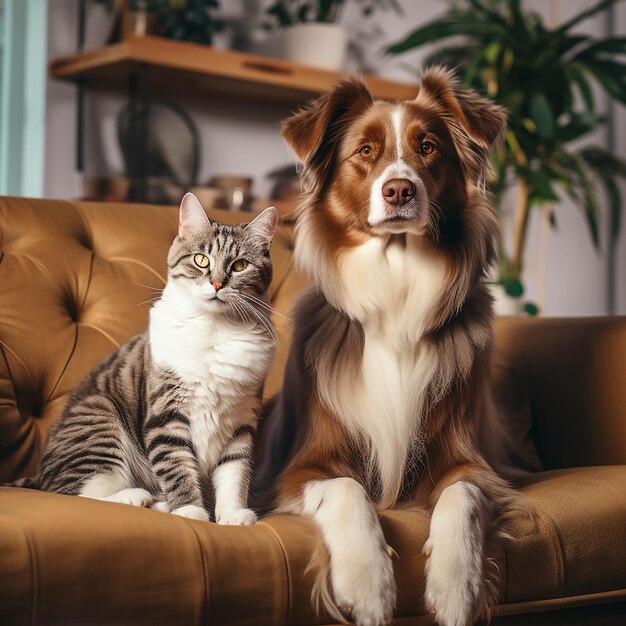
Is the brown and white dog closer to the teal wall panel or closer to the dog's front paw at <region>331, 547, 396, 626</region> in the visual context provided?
the dog's front paw at <region>331, 547, 396, 626</region>

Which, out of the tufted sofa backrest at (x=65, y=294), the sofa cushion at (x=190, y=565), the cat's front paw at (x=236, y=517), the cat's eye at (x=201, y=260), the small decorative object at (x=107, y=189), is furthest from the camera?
the small decorative object at (x=107, y=189)

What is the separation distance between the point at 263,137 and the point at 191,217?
2.84 metres

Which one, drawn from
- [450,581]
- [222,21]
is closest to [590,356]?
[450,581]

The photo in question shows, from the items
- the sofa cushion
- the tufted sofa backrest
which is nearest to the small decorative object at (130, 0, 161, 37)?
the tufted sofa backrest

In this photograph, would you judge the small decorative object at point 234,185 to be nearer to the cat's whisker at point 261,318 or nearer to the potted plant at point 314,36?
the potted plant at point 314,36

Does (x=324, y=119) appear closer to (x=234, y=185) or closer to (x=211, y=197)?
(x=211, y=197)

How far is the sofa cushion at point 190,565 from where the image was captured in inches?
50.0

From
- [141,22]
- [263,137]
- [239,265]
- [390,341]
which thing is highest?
[141,22]

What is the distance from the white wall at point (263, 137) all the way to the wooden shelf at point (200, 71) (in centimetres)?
11

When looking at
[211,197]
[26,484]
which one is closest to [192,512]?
[26,484]

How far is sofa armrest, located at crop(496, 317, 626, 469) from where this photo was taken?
223cm

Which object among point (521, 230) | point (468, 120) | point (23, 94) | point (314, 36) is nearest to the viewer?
point (468, 120)

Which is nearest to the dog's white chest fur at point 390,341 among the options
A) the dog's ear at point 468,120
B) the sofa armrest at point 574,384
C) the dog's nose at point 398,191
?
the dog's nose at point 398,191

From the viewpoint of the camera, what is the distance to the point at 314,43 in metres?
4.25
